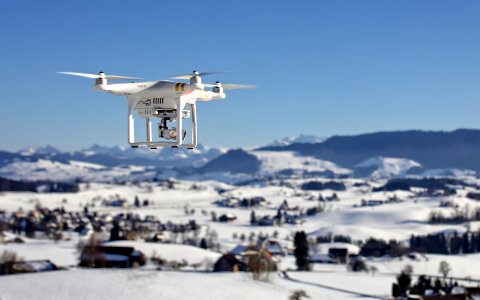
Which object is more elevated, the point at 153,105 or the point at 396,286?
the point at 153,105

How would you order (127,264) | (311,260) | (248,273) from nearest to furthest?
(248,273) → (127,264) → (311,260)

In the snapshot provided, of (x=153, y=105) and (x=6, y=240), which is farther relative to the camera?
(x=6, y=240)

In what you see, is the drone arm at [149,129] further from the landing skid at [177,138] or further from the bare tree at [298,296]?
the bare tree at [298,296]

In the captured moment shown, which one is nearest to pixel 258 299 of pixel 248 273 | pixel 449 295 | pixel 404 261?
pixel 449 295

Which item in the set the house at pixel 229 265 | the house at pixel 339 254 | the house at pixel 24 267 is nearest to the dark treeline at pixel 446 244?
the house at pixel 339 254

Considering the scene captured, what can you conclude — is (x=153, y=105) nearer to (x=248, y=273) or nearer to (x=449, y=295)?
(x=449, y=295)
